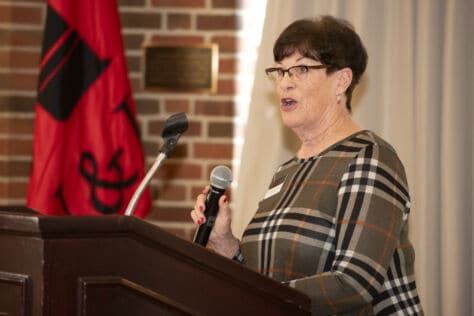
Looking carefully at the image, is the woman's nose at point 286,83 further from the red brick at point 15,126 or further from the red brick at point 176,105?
the red brick at point 15,126

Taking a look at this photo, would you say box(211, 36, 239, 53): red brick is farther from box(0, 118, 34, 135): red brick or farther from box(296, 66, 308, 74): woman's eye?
box(296, 66, 308, 74): woman's eye

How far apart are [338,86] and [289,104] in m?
0.13

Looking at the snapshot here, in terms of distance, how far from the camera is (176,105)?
3006 millimetres

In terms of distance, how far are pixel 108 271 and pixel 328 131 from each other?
90 centimetres

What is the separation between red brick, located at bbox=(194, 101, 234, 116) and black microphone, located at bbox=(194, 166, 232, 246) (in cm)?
126

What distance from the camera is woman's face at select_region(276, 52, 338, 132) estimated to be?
1891mm

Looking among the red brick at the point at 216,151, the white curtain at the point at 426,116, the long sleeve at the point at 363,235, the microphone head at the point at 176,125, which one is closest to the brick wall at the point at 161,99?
the red brick at the point at 216,151

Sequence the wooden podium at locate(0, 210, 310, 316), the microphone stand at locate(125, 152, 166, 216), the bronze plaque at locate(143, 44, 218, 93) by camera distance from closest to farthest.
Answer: the wooden podium at locate(0, 210, 310, 316) → the microphone stand at locate(125, 152, 166, 216) → the bronze plaque at locate(143, 44, 218, 93)

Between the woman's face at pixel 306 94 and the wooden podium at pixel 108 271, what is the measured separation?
29.5 inches

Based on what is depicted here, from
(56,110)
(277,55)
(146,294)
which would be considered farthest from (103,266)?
(56,110)

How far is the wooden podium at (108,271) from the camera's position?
1109mm

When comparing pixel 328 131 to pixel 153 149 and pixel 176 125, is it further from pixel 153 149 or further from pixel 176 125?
pixel 153 149

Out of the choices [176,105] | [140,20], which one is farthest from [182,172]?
[140,20]

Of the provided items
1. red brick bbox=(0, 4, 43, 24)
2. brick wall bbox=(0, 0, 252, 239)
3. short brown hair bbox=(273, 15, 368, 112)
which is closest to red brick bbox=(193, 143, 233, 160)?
brick wall bbox=(0, 0, 252, 239)
